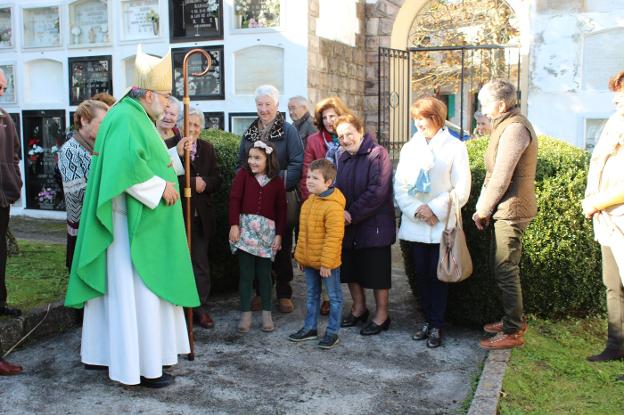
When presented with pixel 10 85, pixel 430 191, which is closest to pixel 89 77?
pixel 10 85

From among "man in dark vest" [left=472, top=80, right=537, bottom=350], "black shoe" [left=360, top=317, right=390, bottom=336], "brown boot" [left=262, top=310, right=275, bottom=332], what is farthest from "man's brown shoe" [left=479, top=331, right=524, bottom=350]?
"brown boot" [left=262, top=310, right=275, bottom=332]

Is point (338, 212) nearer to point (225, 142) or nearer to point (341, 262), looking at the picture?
point (341, 262)

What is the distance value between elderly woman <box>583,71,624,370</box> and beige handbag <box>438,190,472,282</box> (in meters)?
0.76

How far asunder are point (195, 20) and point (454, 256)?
544 cm

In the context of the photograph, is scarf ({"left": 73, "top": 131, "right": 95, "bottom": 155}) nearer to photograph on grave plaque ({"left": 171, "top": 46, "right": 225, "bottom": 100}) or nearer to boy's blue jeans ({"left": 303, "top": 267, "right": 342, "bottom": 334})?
boy's blue jeans ({"left": 303, "top": 267, "right": 342, "bottom": 334})

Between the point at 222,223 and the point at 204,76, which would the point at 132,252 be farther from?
the point at 204,76

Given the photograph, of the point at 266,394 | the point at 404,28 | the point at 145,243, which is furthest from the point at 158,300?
the point at 404,28

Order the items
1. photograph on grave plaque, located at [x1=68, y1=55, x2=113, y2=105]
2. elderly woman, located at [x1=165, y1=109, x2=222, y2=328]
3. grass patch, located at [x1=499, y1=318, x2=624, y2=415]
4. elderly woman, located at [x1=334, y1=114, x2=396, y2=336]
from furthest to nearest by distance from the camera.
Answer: photograph on grave plaque, located at [x1=68, y1=55, x2=113, y2=105] < elderly woman, located at [x1=165, y1=109, x2=222, y2=328] < elderly woman, located at [x1=334, y1=114, x2=396, y2=336] < grass patch, located at [x1=499, y1=318, x2=624, y2=415]

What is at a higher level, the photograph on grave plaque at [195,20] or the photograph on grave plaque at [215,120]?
the photograph on grave plaque at [195,20]

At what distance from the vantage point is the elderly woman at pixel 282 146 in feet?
16.9

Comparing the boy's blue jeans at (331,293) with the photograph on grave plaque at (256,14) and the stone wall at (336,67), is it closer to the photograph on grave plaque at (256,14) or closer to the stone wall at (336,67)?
the stone wall at (336,67)

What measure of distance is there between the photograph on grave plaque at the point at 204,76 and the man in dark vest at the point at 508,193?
4792 millimetres

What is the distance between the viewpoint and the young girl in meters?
4.81

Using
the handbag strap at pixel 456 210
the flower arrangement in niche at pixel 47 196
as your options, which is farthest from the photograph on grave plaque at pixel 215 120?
the handbag strap at pixel 456 210
